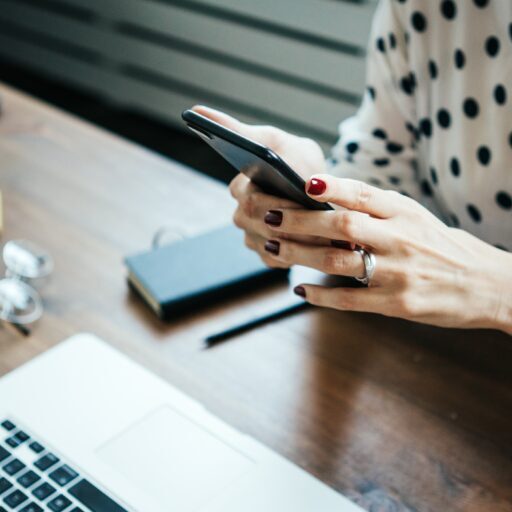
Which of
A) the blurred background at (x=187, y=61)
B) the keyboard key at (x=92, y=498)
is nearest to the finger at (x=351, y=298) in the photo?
the keyboard key at (x=92, y=498)

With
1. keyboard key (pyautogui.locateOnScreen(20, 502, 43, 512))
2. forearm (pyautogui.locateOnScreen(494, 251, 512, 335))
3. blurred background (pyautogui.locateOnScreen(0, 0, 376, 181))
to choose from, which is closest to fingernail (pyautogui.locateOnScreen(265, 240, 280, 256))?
forearm (pyautogui.locateOnScreen(494, 251, 512, 335))

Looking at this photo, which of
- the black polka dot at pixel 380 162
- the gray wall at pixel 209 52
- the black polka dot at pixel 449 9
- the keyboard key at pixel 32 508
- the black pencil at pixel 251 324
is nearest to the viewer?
the keyboard key at pixel 32 508

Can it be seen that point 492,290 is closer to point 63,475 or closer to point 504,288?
point 504,288

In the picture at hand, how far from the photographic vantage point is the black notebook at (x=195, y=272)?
32.8 inches

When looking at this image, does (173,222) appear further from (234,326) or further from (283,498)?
(283,498)

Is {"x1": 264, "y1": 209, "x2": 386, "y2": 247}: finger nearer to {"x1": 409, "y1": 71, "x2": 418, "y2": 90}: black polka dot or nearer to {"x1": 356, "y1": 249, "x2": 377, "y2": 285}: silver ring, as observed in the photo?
{"x1": 356, "y1": 249, "x2": 377, "y2": 285}: silver ring

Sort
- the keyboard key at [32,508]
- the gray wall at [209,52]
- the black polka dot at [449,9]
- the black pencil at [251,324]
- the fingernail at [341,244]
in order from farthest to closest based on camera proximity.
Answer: the gray wall at [209,52] → the black polka dot at [449,9] → the black pencil at [251,324] → the fingernail at [341,244] → the keyboard key at [32,508]

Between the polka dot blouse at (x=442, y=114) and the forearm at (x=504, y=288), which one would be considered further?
the polka dot blouse at (x=442, y=114)

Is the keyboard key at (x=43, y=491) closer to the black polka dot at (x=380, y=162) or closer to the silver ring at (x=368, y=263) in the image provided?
the silver ring at (x=368, y=263)

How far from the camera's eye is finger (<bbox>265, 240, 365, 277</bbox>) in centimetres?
66

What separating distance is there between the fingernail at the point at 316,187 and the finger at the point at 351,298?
0.10 metres

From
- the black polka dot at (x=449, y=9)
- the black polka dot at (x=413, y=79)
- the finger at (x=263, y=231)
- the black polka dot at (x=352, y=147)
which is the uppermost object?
the black polka dot at (x=449, y=9)

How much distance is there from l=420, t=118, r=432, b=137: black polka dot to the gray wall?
1.20 meters

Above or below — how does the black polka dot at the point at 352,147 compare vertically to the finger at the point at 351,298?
above
